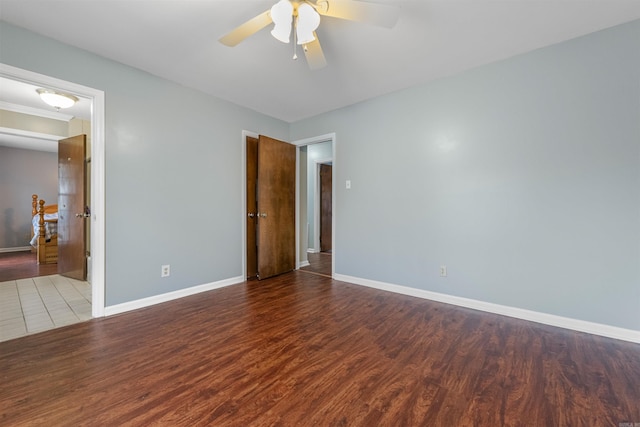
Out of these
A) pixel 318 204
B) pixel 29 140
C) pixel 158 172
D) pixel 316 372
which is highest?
pixel 29 140

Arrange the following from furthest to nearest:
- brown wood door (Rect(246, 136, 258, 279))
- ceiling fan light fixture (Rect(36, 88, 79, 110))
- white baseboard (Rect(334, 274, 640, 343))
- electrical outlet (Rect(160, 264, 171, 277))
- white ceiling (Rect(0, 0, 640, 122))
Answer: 1. brown wood door (Rect(246, 136, 258, 279))
2. ceiling fan light fixture (Rect(36, 88, 79, 110))
3. electrical outlet (Rect(160, 264, 171, 277))
4. white baseboard (Rect(334, 274, 640, 343))
5. white ceiling (Rect(0, 0, 640, 122))

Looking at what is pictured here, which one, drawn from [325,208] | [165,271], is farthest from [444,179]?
[325,208]

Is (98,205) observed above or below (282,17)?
below

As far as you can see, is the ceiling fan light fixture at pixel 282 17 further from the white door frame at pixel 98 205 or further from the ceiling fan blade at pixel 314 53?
the white door frame at pixel 98 205

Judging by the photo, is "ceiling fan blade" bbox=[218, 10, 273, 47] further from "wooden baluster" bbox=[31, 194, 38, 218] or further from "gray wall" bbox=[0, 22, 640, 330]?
"wooden baluster" bbox=[31, 194, 38, 218]

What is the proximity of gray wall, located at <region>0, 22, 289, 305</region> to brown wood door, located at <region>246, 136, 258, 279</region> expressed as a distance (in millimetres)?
168

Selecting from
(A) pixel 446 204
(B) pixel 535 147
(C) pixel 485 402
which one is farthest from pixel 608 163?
(C) pixel 485 402

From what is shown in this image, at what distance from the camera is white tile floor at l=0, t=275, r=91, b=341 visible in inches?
88.6

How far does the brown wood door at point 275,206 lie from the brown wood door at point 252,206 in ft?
0.67

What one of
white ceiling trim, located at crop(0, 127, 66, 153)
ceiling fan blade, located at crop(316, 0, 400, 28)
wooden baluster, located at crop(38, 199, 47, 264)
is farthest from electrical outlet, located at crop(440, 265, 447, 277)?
wooden baluster, located at crop(38, 199, 47, 264)

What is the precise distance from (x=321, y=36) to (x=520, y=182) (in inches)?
89.4

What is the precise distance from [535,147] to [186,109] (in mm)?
3715

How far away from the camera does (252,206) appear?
12.7 ft

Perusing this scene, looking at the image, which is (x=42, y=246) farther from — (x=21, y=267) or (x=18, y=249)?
(x=18, y=249)
